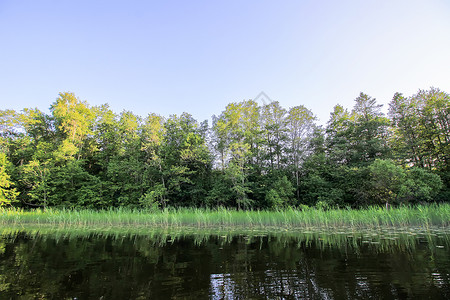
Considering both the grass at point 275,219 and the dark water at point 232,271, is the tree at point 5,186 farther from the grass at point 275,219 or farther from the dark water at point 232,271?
the dark water at point 232,271

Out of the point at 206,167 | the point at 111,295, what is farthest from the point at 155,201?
the point at 111,295

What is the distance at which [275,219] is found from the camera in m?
10.8

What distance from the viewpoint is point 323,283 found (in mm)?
3424

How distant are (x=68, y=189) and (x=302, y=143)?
27.4 m

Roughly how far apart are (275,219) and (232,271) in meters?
7.21

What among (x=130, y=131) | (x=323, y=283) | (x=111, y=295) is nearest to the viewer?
(x=111, y=295)

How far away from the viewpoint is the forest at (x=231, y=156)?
20.6 m

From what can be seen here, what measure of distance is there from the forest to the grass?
7424mm

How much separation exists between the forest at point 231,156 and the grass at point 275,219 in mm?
7424

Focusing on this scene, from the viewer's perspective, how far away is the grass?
30.3ft

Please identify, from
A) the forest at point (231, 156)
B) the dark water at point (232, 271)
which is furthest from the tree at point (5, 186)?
the dark water at point (232, 271)

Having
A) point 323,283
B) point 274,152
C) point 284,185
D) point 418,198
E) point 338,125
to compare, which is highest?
point 338,125

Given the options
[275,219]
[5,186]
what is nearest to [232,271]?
[275,219]

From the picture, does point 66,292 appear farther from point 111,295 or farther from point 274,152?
point 274,152
